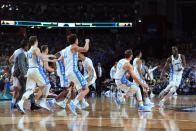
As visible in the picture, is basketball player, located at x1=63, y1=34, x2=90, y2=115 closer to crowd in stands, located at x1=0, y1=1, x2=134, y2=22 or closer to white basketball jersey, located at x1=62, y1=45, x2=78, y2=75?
white basketball jersey, located at x1=62, y1=45, x2=78, y2=75

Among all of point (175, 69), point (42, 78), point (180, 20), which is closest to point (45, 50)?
point (42, 78)

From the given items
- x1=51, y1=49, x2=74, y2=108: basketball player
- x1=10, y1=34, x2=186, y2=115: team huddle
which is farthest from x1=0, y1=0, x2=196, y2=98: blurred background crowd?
x1=10, y1=34, x2=186, y2=115: team huddle

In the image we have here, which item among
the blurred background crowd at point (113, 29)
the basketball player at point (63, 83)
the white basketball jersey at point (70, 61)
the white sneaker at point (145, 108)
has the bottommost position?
the white sneaker at point (145, 108)

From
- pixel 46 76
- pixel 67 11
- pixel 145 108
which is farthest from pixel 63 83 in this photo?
pixel 67 11

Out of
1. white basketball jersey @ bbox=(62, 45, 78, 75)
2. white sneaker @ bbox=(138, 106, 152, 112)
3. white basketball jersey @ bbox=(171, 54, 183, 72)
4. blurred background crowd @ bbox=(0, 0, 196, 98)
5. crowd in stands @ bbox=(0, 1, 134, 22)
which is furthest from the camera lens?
crowd in stands @ bbox=(0, 1, 134, 22)

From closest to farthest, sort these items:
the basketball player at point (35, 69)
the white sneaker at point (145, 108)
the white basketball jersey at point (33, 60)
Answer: the white sneaker at point (145, 108) < the basketball player at point (35, 69) < the white basketball jersey at point (33, 60)

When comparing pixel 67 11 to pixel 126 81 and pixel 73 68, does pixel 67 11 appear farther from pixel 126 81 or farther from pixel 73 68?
pixel 73 68

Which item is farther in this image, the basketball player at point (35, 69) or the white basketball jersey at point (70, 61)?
the basketball player at point (35, 69)

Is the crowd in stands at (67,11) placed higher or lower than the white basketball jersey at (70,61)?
higher

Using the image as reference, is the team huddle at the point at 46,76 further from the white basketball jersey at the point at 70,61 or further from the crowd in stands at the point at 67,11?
the crowd in stands at the point at 67,11

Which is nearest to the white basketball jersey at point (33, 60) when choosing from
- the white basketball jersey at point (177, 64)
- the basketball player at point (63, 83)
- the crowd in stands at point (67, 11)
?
the basketball player at point (63, 83)

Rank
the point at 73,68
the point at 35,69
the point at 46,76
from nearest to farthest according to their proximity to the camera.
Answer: the point at 73,68, the point at 35,69, the point at 46,76

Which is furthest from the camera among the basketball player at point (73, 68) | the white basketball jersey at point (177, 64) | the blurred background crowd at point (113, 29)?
the blurred background crowd at point (113, 29)

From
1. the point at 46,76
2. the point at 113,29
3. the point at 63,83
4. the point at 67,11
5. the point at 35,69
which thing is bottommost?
the point at 63,83
